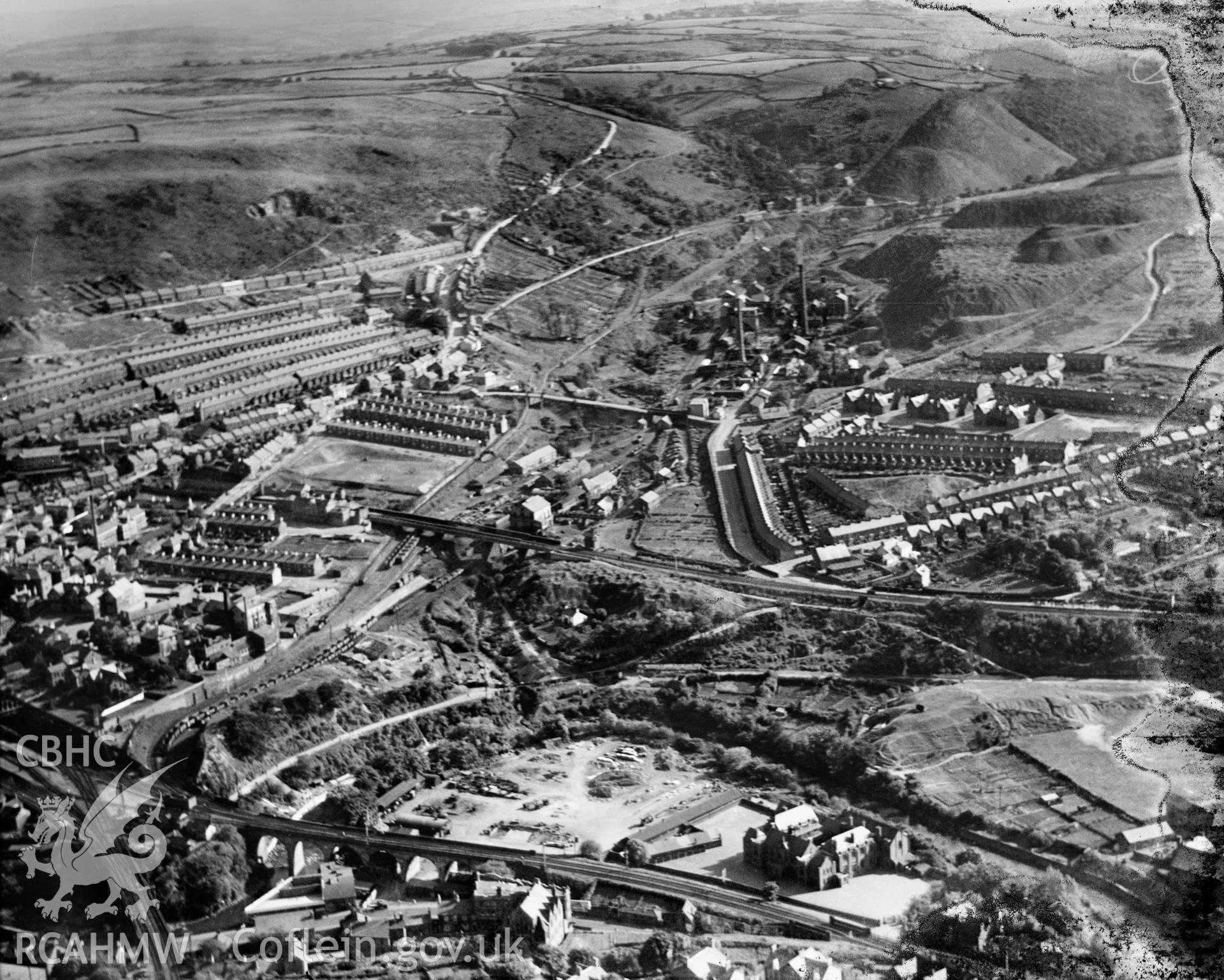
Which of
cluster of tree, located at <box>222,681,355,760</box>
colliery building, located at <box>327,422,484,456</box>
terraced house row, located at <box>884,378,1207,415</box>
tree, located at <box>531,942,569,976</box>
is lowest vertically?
tree, located at <box>531,942,569,976</box>

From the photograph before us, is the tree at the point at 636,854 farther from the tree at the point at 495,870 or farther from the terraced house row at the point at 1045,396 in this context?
the terraced house row at the point at 1045,396

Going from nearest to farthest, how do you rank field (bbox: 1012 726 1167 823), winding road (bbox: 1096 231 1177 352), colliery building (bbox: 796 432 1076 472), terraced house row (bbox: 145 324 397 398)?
field (bbox: 1012 726 1167 823)
colliery building (bbox: 796 432 1076 472)
winding road (bbox: 1096 231 1177 352)
terraced house row (bbox: 145 324 397 398)

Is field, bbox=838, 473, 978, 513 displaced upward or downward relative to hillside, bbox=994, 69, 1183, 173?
downward

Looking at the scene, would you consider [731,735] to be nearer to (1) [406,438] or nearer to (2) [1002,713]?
(2) [1002,713]

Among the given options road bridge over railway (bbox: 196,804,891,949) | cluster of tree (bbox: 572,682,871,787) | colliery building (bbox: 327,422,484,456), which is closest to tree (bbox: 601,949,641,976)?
road bridge over railway (bbox: 196,804,891,949)

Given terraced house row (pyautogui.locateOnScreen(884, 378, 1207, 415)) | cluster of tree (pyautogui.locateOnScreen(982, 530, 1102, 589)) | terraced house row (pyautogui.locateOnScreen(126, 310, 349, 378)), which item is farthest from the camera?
terraced house row (pyautogui.locateOnScreen(126, 310, 349, 378))

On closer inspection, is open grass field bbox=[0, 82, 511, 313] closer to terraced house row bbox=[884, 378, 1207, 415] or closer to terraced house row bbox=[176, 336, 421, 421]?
terraced house row bbox=[176, 336, 421, 421]

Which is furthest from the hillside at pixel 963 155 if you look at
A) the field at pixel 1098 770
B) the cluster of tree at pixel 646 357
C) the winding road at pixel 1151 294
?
the field at pixel 1098 770
